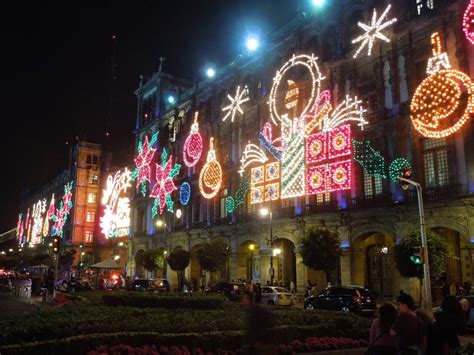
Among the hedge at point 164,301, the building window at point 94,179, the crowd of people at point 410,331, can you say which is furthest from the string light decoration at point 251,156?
the building window at point 94,179

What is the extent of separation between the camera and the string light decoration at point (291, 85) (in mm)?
34625

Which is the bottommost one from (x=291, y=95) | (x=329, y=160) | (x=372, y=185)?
(x=372, y=185)

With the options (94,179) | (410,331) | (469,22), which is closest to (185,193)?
(469,22)

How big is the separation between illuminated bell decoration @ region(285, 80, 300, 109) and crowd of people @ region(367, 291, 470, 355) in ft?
94.2

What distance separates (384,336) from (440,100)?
21809 mm

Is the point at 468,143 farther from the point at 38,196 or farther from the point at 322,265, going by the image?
the point at 38,196

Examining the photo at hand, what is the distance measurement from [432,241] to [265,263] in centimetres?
1664

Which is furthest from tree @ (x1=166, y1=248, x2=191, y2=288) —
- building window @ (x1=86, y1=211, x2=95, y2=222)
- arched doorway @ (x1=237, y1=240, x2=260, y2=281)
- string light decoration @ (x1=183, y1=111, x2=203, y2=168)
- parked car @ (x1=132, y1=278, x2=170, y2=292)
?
building window @ (x1=86, y1=211, x2=95, y2=222)

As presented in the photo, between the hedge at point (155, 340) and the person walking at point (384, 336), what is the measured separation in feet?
8.00

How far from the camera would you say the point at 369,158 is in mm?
29359

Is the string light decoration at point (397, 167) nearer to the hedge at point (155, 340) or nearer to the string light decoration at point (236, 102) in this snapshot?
the string light decoration at point (236, 102)

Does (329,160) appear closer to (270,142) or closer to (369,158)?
(369,158)

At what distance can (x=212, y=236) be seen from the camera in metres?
44.3

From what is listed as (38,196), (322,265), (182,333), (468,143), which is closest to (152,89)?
(322,265)
